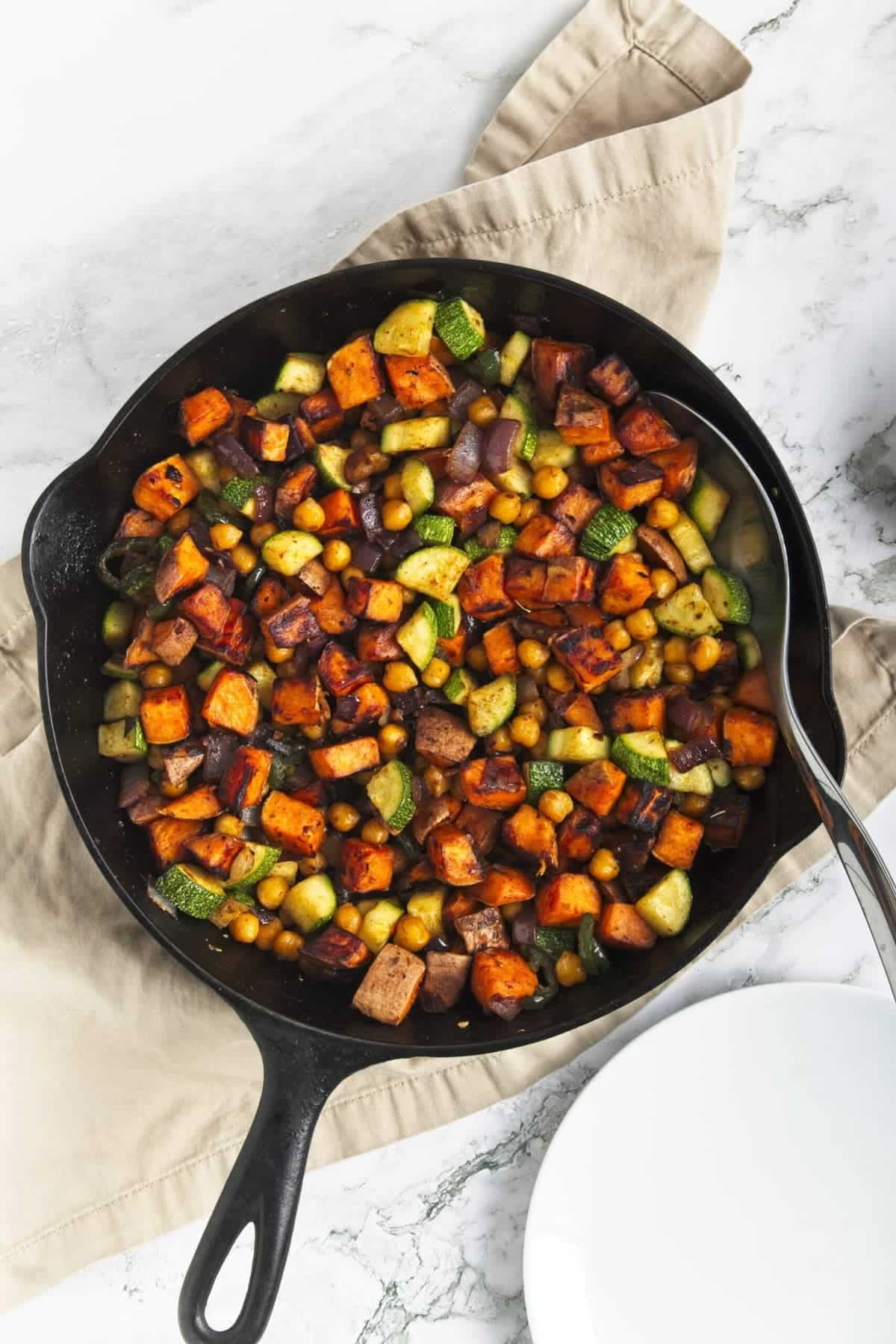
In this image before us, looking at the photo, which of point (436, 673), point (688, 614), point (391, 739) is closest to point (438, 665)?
point (436, 673)

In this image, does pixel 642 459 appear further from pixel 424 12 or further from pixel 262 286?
pixel 424 12

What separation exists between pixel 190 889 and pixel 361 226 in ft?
6.80

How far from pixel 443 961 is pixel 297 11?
2.86 meters

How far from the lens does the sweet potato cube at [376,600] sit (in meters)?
3.06

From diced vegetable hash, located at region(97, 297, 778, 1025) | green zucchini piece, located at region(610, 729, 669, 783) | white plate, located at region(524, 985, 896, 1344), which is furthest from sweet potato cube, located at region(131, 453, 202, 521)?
white plate, located at region(524, 985, 896, 1344)

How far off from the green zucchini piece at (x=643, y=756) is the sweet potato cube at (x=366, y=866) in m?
0.74

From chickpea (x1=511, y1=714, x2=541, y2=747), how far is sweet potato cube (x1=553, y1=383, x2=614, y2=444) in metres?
0.81

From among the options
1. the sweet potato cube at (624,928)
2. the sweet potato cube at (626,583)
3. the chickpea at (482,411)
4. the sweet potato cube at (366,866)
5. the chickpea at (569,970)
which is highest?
the chickpea at (482,411)

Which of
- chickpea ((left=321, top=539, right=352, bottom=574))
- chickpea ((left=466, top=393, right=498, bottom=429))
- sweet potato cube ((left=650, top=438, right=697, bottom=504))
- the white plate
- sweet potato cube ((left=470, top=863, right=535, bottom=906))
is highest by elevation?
chickpea ((left=466, top=393, right=498, bottom=429))

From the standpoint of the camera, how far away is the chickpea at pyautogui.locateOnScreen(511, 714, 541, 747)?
3152 mm

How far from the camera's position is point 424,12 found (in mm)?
3316

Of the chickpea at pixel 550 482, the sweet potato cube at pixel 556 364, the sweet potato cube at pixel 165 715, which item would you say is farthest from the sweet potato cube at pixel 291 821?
the sweet potato cube at pixel 556 364

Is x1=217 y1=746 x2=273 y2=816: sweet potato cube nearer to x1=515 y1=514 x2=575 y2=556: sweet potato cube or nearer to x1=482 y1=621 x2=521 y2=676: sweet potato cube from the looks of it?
x1=482 y1=621 x2=521 y2=676: sweet potato cube

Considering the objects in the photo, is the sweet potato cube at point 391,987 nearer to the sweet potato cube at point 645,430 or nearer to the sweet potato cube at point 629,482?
the sweet potato cube at point 629,482
